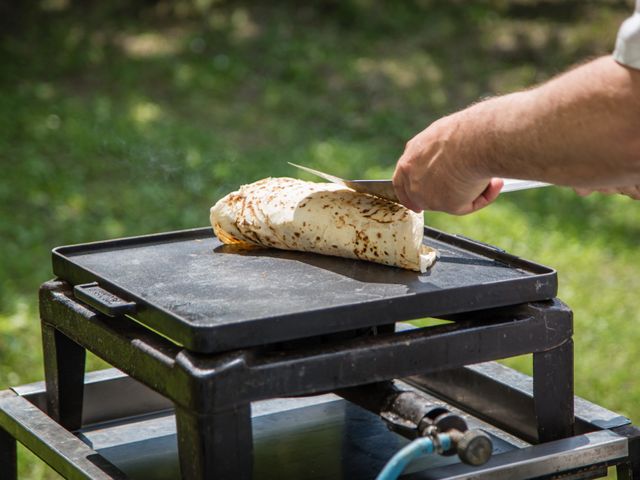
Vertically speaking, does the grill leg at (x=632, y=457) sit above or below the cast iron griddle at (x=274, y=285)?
below

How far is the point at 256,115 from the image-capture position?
28.0 ft

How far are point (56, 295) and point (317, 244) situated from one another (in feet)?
1.89

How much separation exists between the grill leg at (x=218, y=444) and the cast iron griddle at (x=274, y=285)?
0.12 m

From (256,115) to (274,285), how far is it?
21.4 ft

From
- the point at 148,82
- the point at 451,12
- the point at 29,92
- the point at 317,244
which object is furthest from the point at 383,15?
the point at 317,244

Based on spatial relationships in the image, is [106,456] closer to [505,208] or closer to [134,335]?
[134,335]

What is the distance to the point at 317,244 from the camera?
236 centimetres

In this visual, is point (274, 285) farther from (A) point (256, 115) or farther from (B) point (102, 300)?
(A) point (256, 115)

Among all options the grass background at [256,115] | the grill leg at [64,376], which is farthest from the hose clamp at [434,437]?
the grass background at [256,115]

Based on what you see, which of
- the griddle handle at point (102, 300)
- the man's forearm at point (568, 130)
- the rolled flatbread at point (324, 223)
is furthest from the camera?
the rolled flatbread at point (324, 223)

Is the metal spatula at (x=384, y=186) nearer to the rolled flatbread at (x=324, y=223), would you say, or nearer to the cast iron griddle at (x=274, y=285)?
the rolled flatbread at (x=324, y=223)

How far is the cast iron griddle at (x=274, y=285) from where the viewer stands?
1.88 metres

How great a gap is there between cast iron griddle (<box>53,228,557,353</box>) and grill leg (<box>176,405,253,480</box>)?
12cm

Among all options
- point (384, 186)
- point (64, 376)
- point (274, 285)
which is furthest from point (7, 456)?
point (384, 186)
